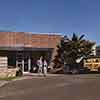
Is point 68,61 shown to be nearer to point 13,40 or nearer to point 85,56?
point 85,56

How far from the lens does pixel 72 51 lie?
50.2m

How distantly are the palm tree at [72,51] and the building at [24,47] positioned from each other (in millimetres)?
1952

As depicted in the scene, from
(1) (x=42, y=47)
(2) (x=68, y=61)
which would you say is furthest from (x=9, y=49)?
(2) (x=68, y=61)

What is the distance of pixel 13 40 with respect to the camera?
4672 centimetres

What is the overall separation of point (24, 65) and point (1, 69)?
16908 millimetres

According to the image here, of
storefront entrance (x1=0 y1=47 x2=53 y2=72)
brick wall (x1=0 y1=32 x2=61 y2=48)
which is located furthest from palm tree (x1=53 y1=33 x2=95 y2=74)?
storefront entrance (x1=0 y1=47 x2=53 y2=72)

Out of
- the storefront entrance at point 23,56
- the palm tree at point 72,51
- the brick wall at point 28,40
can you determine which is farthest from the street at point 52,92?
the palm tree at point 72,51

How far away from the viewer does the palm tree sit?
50.1 metres

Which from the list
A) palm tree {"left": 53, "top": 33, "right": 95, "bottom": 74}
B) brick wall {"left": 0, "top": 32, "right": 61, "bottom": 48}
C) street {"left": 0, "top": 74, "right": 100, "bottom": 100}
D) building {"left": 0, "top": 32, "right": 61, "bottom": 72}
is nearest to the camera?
street {"left": 0, "top": 74, "right": 100, "bottom": 100}

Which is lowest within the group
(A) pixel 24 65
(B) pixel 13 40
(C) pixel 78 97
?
(C) pixel 78 97

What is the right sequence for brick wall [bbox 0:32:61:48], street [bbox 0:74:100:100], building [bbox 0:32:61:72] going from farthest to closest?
brick wall [bbox 0:32:61:48] → building [bbox 0:32:61:72] → street [bbox 0:74:100:100]

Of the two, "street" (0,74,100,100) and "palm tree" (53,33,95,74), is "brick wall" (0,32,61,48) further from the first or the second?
"street" (0,74,100,100)

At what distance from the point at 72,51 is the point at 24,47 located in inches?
272

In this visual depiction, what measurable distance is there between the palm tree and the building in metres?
1.95
